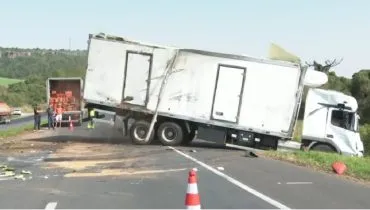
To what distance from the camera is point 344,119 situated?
2333 centimetres

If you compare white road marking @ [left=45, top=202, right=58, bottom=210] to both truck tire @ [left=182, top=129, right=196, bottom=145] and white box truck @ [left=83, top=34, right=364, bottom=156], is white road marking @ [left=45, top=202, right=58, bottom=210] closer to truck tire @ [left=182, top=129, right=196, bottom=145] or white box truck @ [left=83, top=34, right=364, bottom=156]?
white box truck @ [left=83, top=34, right=364, bottom=156]

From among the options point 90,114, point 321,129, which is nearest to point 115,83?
point 90,114

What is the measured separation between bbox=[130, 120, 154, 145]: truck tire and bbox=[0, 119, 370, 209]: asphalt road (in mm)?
3730

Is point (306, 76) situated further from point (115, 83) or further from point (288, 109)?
point (115, 83)

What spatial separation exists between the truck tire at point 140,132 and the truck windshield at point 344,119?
705 cm

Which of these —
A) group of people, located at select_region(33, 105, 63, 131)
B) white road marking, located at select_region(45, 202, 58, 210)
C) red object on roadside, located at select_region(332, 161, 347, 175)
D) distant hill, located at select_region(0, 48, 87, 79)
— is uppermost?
red object on roadside, located at select_region(332, 161, 347, 175)

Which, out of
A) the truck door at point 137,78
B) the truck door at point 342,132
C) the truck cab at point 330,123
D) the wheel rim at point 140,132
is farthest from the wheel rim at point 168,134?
the truck door at point 342,132

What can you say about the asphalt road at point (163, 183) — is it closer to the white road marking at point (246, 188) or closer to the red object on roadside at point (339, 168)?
the white road marking at point (246, 188)

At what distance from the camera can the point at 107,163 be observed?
16.7m

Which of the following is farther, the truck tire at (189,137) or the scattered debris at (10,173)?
the truck tire at (189,137)

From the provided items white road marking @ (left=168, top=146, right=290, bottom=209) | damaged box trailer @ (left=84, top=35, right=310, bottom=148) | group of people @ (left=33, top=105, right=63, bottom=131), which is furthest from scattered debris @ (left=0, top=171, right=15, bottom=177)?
group of people @ (left=33, top=105, right=63, bottom=131)

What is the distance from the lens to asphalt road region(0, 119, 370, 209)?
1003 centimetres

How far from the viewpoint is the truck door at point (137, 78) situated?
74.6ft

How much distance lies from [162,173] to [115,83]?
938cm
